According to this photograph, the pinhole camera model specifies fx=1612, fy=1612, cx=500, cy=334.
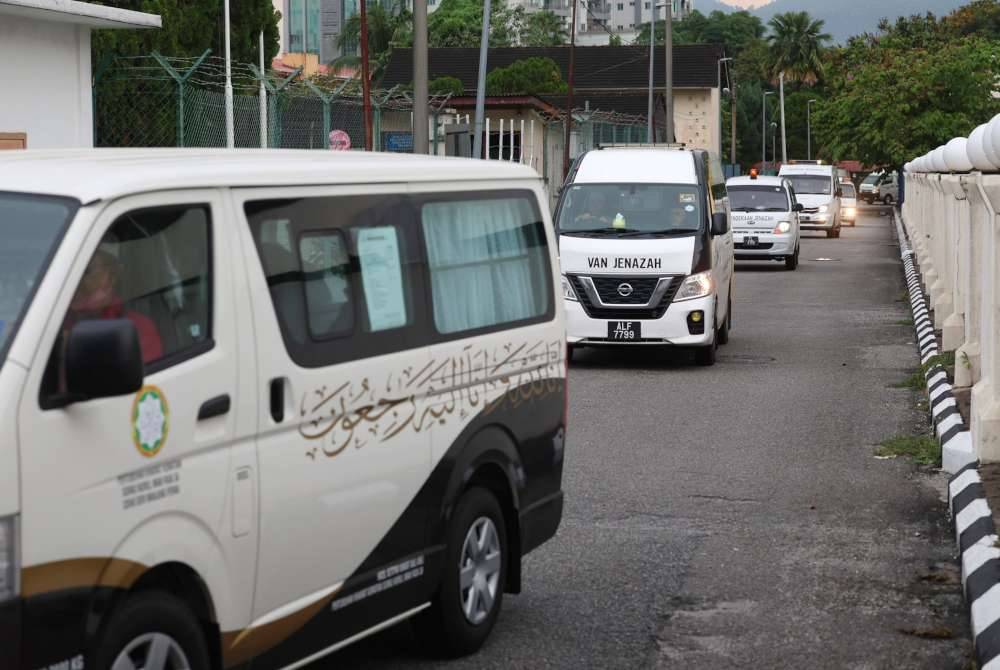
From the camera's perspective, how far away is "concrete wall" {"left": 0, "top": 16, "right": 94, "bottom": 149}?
18.0m

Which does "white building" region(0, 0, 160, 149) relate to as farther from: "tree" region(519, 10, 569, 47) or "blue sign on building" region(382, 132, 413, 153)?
"tree" region(519, 10, 569, 47)

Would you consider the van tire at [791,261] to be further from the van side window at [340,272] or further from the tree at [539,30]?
the tree at [539,30]

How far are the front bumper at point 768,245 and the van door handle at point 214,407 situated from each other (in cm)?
2984

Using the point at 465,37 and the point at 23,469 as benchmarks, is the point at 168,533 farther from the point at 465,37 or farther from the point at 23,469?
the point at 465,37

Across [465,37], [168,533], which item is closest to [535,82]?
[465,37]

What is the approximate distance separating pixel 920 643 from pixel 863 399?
788cm

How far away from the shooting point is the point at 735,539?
8836 mm

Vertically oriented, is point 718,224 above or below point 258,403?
above

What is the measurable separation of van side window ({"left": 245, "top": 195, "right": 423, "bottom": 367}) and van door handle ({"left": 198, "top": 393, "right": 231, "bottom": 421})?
0.39 m

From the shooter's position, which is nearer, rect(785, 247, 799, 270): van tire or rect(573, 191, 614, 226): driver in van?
rect(573, 191, 614, 226): driver in van

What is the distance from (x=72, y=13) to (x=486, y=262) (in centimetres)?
1224

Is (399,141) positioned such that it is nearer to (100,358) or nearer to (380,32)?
(100,358)

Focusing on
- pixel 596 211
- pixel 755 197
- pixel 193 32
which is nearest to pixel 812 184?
pixel 755 197

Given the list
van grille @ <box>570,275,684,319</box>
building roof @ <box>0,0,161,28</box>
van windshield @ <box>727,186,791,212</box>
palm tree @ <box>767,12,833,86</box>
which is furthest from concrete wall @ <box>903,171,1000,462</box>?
palm tree @ <box>767,12,833,86</box>
